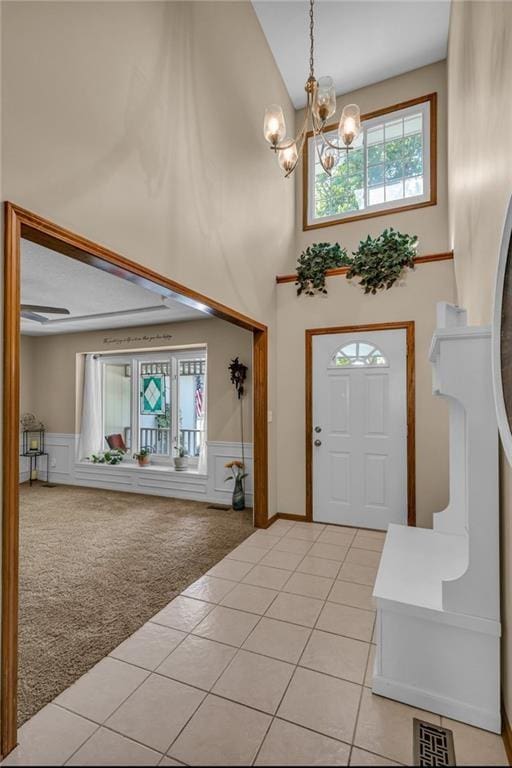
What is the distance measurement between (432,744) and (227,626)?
1112mm

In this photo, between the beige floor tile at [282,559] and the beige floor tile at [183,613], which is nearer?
the beige floor tile at [183,613]

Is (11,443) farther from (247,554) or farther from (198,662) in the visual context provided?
(247,554)

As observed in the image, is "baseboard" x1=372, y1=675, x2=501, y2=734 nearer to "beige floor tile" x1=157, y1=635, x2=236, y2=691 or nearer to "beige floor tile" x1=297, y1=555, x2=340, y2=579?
"beige floor tile" x1=157, y1=635, x2=236, y2=691

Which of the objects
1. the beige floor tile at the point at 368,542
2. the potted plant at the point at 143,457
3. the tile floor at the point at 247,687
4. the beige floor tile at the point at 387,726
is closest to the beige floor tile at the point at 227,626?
the tile floor at the point at 247,687

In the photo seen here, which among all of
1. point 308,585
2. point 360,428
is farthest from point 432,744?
point 360,428

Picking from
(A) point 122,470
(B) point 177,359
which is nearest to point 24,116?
(B) point 177,359

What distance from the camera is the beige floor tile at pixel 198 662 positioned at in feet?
5.88

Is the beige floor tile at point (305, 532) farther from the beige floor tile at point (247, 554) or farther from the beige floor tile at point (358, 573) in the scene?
the beige floor tile at point (358, 573)

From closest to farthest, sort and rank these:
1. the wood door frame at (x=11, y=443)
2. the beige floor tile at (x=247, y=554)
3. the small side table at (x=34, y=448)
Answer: the wood door frame at (x=11, y=443), the beige floor tile at (x=247, y=554), the small side table at (x=34, y=448)

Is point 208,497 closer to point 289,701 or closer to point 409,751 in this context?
point 289,701

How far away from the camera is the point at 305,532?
3.67 m

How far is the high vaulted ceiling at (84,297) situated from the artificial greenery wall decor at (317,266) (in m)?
1.34

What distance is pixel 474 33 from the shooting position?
6.87ft

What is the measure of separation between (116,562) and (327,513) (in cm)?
203
